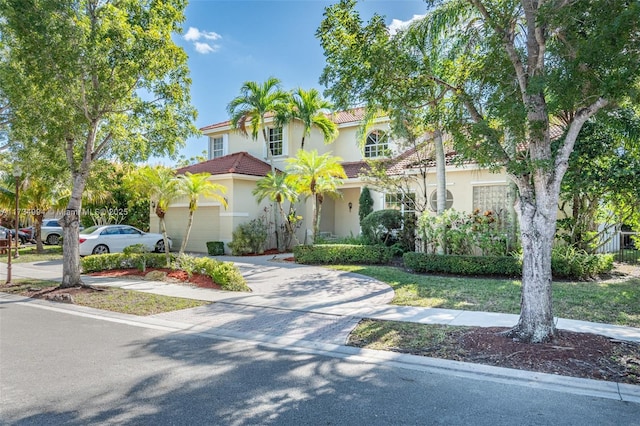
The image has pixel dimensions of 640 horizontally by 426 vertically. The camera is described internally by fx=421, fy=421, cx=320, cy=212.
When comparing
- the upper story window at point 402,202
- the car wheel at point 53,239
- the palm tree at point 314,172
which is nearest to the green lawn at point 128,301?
the palm tree at point 314,172

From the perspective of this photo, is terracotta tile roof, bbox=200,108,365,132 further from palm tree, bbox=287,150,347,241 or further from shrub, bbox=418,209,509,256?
shrub, bbox=418,209,509,256

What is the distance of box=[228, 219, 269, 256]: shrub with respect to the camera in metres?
19.1

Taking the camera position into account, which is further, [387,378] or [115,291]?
[115,291]

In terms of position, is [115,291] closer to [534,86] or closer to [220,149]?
[534,86]

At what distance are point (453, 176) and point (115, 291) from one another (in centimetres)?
1281

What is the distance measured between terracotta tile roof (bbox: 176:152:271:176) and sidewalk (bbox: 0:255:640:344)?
27.0ft

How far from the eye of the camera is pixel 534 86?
5.78m

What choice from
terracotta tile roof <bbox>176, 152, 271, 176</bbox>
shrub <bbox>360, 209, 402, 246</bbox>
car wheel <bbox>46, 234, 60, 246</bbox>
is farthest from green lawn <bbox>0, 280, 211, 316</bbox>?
car wheel <bbox>46, 234, 60, 246</bbox>

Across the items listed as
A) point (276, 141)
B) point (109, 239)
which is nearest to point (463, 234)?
point (276, 141)

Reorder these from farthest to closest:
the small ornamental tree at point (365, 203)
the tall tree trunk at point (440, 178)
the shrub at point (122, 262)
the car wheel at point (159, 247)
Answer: the car wheel at point (159, 247) → the small ornamental tree at point (365, 203) → the shrub at point (122, 262) → the tall tree trunk at point (440, 178)

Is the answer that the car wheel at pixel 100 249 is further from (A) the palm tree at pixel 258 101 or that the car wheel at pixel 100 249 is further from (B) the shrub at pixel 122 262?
(A) the palm tree at pixel 258 101

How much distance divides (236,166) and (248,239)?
376cm

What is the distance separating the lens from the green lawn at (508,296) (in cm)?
809

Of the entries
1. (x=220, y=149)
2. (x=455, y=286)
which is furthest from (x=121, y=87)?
(x=220, y=149)
